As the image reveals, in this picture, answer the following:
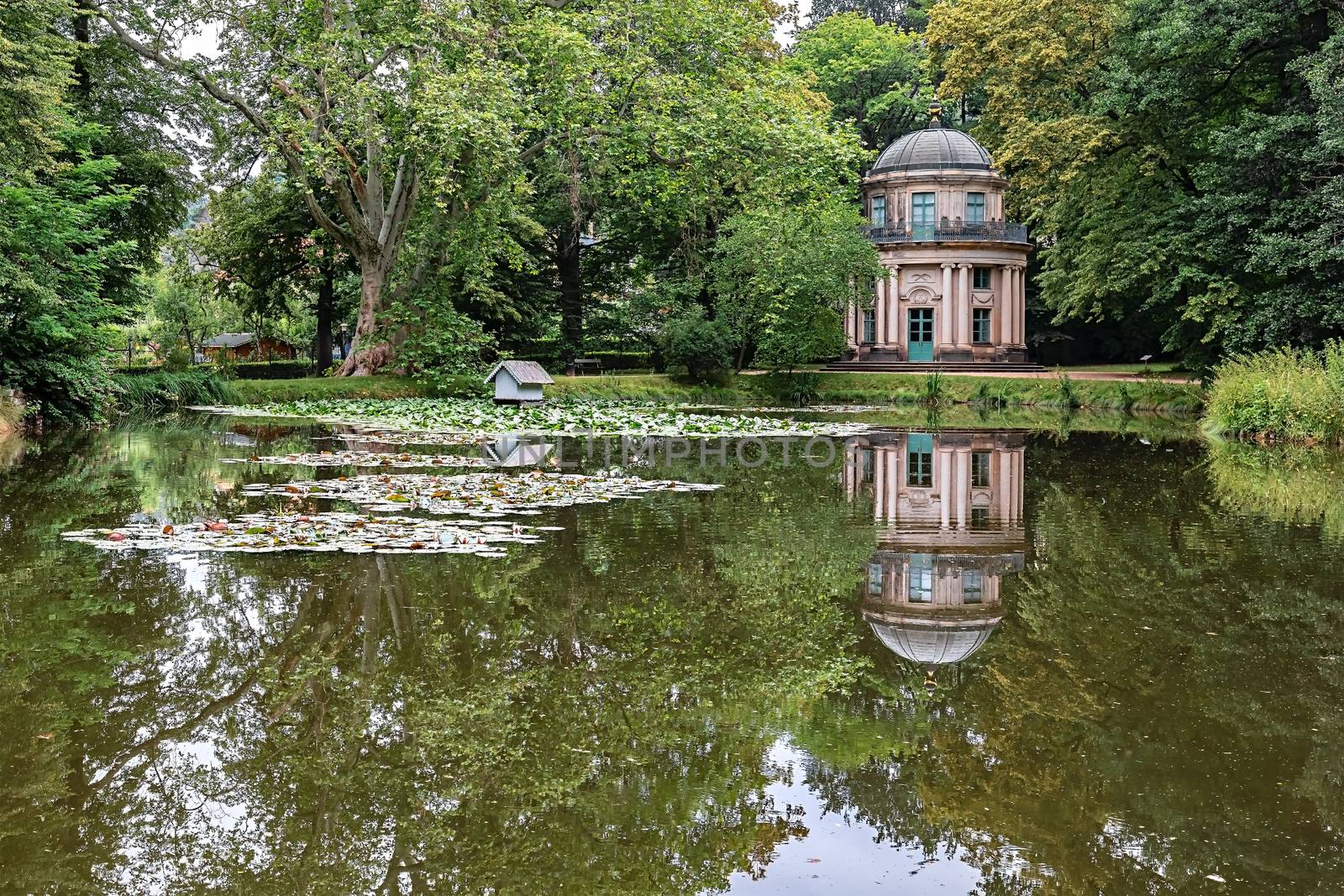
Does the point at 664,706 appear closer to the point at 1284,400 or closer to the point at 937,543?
the point at 937,543

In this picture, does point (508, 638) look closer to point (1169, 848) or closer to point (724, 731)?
point (724, 731)

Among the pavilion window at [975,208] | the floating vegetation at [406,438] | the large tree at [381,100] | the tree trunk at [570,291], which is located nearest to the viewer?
the floating vegetation at [406,438]

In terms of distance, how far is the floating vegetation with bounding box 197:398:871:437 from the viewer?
19.2 m

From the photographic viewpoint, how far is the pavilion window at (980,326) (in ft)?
153

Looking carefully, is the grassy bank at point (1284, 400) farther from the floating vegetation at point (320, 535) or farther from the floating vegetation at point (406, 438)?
the floating vegetation at point (320, 535)

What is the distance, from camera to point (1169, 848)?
350 cm

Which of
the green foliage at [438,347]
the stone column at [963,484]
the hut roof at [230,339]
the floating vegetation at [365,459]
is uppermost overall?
the hut roof at [230,339]

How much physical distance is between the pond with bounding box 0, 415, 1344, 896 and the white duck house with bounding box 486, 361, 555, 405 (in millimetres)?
15451

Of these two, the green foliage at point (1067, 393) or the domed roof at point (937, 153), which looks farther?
the domed roof at point (937, 153)

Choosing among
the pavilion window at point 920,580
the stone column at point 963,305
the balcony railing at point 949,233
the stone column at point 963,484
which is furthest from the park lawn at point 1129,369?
the pavilion window at point 920,580

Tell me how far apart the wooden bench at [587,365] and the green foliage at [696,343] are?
2910 millimetres

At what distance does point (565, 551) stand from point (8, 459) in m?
9.49

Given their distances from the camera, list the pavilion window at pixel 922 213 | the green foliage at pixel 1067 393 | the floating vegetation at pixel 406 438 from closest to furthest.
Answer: the floating vegetation at pixel 406 438 → the green foliage at pixel 1067 393 → the pavilion window at pixel 922 213

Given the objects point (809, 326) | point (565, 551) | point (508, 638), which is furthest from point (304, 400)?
point (508, 638)
